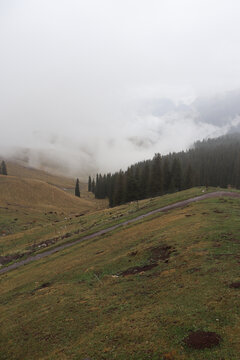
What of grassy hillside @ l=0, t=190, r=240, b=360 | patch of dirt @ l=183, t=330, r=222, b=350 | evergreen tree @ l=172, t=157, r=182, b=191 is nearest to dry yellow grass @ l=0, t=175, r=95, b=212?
evergreen tree @ l=172, t=157, r=182, b=191

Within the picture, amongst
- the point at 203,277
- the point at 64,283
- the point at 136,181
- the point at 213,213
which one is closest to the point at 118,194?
the point at 136,181

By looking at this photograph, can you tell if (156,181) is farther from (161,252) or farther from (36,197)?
(161,252)

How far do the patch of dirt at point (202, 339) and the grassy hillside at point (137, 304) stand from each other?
143 millimetres

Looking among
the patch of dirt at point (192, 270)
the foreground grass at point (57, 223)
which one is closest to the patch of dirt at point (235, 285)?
the patch of dirt at point (192, 270)

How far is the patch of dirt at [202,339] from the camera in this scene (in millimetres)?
9766

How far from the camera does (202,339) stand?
10.1 m

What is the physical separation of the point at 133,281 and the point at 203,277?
Result: 607 cm

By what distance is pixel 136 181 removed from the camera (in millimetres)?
107125

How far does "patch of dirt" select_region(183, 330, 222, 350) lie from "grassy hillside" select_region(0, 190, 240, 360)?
143 mm

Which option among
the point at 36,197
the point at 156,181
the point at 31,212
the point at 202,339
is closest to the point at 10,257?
the point at 202,339

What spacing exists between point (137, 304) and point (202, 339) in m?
5.91

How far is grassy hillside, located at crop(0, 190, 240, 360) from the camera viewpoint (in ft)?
36.1

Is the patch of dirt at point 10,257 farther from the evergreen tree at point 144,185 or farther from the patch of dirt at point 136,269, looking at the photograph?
the evergreen tree at point 144,185

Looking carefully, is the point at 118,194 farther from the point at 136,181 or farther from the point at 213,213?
the point at 213,213
